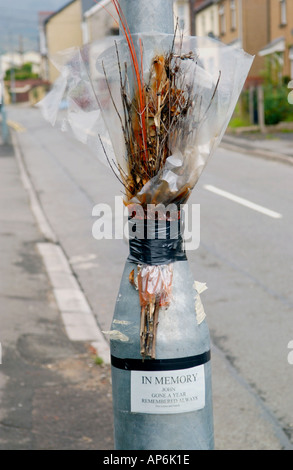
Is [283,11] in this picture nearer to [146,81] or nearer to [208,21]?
[208,21]

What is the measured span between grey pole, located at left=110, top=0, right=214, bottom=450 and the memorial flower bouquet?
4cm

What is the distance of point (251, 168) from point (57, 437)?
15824mm

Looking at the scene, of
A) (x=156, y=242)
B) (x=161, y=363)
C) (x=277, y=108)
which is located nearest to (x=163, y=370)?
(x=161, y=363)

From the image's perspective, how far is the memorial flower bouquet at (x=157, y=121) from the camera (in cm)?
243

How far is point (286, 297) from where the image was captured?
25.5ft

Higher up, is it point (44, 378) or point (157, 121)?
point (157, 121)

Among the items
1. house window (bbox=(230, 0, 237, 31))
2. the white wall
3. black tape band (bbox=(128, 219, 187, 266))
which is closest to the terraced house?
house window (bbox=(230, 0, 237, 31))

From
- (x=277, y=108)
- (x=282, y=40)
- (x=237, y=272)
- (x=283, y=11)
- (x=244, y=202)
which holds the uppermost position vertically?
(x=283, y=11)

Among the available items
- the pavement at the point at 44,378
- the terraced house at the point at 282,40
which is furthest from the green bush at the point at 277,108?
the pavement at the point at 44,378

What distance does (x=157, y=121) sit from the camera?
2.42 meters

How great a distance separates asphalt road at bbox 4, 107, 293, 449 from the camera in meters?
5.14

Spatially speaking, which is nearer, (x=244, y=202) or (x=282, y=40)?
(x=244, y=202)

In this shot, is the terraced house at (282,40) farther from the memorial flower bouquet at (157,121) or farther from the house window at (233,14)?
the memorial flower bouquet at (157,121)

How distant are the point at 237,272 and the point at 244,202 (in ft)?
16.6
